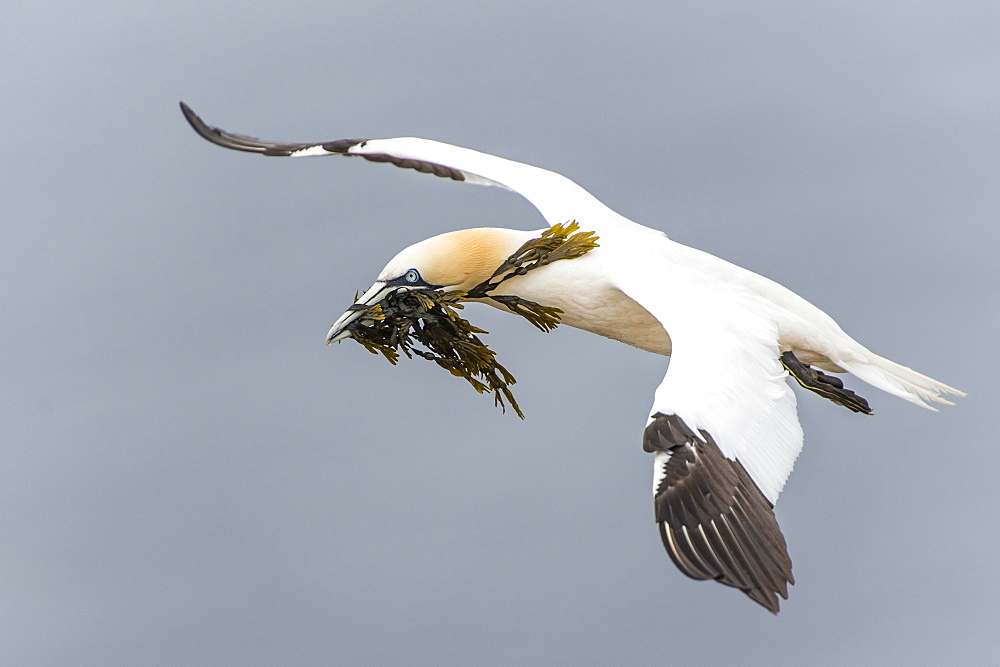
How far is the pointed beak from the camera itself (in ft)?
25.3

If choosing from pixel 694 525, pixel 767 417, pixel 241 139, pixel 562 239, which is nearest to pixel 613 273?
pixel 562 239

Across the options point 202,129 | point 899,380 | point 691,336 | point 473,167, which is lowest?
point 899,380

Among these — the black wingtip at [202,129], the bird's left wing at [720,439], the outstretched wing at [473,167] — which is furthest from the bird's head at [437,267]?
the black wingtip at [202,129]

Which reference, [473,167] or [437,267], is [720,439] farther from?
[473,167]

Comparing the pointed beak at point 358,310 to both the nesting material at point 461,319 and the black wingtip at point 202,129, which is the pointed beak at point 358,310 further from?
the black wingtip at point 202,129

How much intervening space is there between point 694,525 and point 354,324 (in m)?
2.54

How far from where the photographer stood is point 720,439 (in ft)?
20.9

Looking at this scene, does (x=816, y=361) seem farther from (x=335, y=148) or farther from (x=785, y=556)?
(x=335, y=148)

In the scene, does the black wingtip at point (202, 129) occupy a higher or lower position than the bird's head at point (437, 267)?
higher

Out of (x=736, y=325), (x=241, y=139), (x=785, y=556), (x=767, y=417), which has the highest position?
(x=241, y=139)

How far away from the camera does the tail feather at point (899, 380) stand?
7.99 metres

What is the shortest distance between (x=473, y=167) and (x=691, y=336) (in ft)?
7.02

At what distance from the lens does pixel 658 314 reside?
7.00 metres

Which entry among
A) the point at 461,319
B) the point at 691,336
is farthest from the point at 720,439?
the point at 461,319
